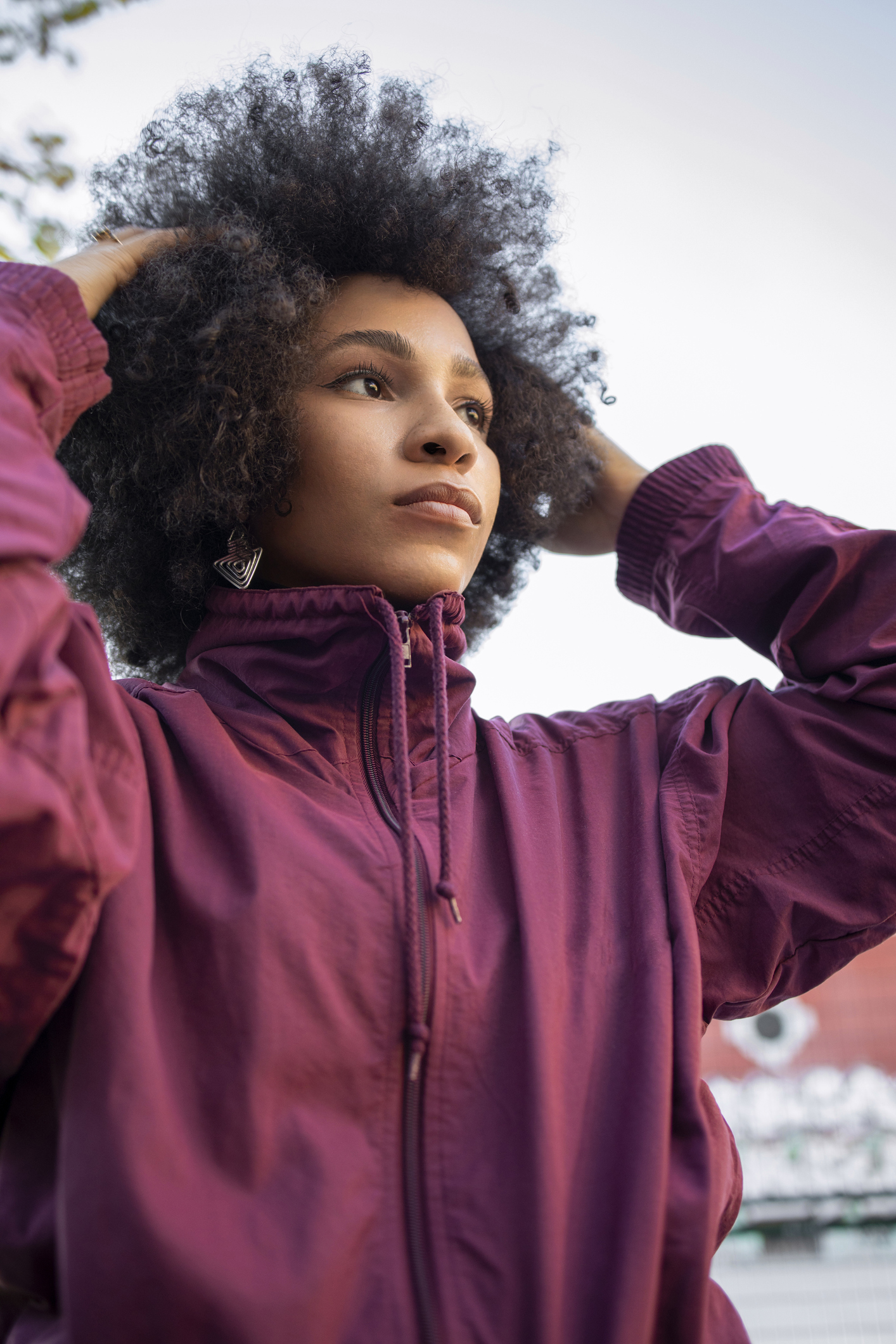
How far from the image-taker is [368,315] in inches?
63.5

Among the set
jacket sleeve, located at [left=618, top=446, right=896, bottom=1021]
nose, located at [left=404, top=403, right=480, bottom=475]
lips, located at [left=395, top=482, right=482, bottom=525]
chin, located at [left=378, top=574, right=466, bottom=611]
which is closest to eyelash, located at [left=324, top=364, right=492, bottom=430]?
nose, located at [left=404, top=403, right=480, bottom=475]

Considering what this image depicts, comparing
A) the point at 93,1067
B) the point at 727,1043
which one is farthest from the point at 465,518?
the point at 727,1043

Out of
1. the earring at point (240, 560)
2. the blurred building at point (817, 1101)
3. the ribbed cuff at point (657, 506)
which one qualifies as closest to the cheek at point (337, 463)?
the earring at point (240, 560)

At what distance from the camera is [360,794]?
1.30 metres

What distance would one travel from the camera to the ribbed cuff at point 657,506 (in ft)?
5.86

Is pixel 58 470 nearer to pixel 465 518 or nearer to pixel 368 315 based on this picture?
pixel 465 518

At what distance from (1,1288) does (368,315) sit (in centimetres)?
148

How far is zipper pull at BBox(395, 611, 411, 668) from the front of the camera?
1.34m

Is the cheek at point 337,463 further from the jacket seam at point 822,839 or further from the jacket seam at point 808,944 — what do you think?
the jacket seam at point 808,944

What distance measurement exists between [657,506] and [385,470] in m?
0.64

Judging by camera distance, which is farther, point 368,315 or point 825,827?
point 368,315

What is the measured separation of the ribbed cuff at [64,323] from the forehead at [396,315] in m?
0.48

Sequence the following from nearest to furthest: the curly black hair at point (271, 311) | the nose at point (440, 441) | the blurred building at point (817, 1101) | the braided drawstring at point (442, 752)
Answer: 1. the braided drawstring at point (442, 752)
2. the nose at point (440, 441)
3. the curly black hair at point (271, 311)
4. the blurred building at point (817, 1101)

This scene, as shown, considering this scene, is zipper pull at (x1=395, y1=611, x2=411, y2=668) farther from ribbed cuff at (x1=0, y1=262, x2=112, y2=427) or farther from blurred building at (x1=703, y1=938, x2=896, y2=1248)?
blurred building at (x1=703, y1=938, x2=896, y2=1248)
